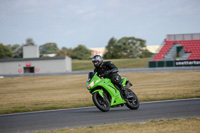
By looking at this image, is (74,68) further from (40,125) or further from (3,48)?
(40,125)

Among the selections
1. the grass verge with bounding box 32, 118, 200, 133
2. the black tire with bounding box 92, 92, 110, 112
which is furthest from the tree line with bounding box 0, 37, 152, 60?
the grass verge with bounding box 32, 118, 200, 133

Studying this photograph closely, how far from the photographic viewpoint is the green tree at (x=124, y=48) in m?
76.1

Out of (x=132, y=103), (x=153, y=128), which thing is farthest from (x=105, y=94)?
(x=153, y=128)

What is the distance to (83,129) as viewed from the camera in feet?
20.2

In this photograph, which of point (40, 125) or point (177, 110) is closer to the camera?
point (40, 125)

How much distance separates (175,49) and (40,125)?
1557 inches

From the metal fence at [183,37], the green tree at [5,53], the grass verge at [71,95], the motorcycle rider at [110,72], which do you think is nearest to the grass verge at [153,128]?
the motorcycle rider at [110,72]

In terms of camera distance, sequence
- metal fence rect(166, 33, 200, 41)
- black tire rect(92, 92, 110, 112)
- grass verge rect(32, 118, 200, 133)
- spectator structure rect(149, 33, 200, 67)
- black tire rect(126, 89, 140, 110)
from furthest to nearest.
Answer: metal fence rect(166, 33, 200, 41) < spectator structure rect(149, 33, 200, 67) < black tire rect(126, 89, 140, 110) < black tire rect(92, 92, 110, 112) < grass verge rect(32, 118, 200, 133)

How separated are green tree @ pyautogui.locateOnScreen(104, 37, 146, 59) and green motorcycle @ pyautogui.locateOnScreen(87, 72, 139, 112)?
2611 inches

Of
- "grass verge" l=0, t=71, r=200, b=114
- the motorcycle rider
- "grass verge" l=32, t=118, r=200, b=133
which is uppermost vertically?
the motorcycle rider

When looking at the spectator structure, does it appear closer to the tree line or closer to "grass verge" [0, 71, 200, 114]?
"grass verge" [0, 71, 200, 114]

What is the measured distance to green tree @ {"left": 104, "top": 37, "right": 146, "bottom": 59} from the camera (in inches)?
2996

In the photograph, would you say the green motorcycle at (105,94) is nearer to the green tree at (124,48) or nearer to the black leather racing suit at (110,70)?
the black leather racing suit at (110,70)

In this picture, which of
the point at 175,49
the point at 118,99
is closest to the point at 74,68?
the point at 175,49
